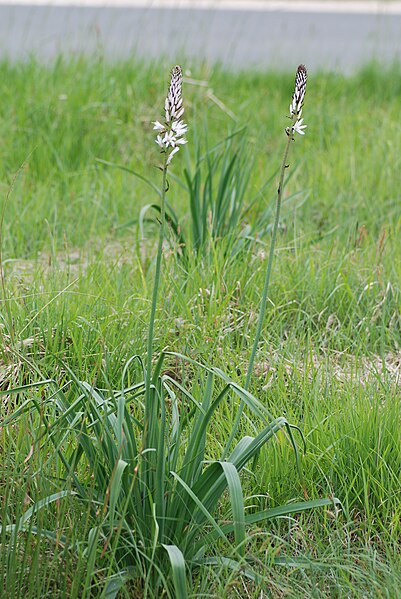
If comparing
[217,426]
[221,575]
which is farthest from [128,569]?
[217,426]

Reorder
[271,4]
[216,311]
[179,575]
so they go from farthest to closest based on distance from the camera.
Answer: [271,4] < [216,311] < [179,575]

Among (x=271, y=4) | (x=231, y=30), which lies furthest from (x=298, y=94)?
(x=271, y=4)

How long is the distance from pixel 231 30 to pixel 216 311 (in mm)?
6280

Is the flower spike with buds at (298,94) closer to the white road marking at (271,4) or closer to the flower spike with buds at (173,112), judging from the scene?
the flower spike with buds at (173,112)

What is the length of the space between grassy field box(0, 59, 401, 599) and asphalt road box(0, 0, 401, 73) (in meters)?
1.68

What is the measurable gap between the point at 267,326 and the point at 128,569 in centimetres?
116

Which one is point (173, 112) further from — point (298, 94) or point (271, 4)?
point (271, 4)

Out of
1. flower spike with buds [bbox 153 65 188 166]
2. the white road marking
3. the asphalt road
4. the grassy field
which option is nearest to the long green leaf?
the grassy field

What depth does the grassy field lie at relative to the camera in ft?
6.17

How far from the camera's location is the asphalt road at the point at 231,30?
6.88m

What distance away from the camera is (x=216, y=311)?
9.07ft

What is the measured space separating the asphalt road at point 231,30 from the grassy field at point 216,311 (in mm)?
1677

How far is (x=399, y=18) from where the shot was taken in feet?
31.1

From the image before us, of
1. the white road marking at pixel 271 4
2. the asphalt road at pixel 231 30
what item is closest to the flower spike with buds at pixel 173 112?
the asphalt road at pixel 231 30
